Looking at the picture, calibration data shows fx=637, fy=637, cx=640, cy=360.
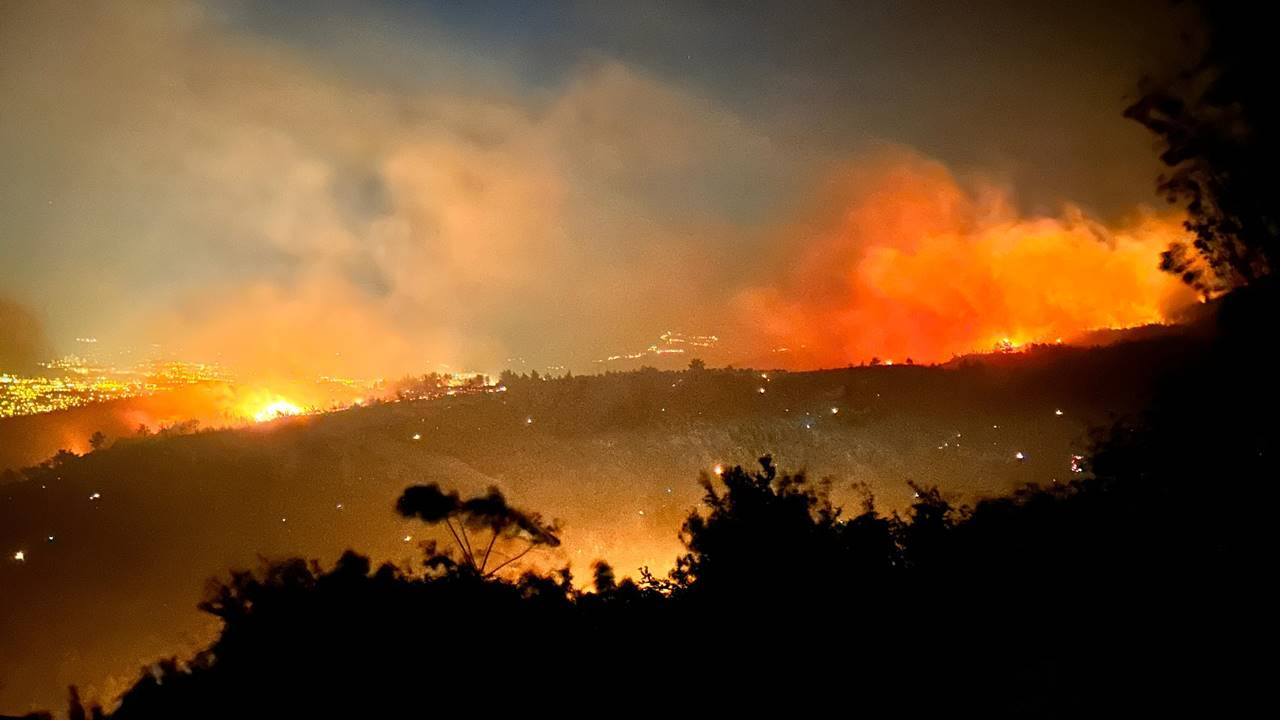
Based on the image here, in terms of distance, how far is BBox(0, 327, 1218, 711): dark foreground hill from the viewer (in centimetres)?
1947

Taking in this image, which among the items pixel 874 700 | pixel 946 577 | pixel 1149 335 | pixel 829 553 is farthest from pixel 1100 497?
pixel 1149 335

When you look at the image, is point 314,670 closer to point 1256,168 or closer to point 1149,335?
point 1256,168

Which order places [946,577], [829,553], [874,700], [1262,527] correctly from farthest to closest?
[829,553] → [946,577] → [1262,527] → [874,700]

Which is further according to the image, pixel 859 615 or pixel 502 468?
pixel 502 468

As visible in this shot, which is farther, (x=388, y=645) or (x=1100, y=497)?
(x=1100, y=497)

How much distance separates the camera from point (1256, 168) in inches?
359

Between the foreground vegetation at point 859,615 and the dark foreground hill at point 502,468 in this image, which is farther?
the dark foreground hill at point 502,468

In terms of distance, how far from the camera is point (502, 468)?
26.0 metres

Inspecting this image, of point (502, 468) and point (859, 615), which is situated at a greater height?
point (502, 468)

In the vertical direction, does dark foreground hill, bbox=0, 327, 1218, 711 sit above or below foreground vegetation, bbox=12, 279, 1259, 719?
above

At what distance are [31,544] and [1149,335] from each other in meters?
43.4

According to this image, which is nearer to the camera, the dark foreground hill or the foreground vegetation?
the foreground vegetation

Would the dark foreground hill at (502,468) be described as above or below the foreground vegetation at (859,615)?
above

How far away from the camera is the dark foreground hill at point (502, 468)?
63.9 feet
